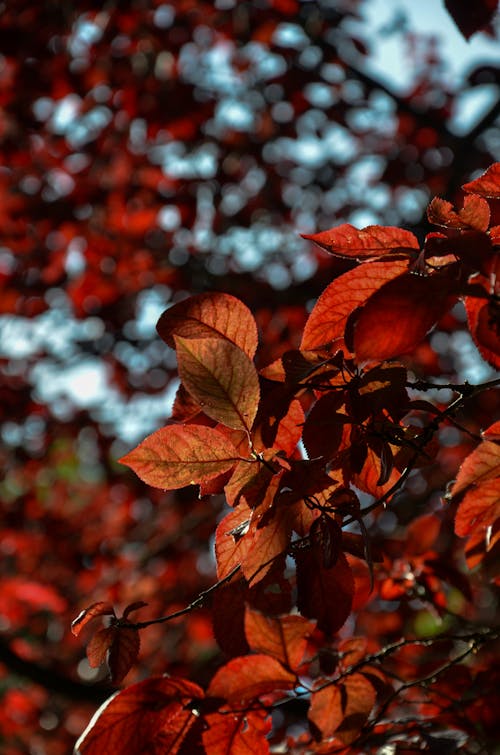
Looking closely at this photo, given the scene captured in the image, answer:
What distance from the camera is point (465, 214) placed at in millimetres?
790

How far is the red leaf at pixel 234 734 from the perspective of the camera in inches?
32.9

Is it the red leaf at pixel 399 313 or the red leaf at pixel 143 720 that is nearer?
the red leaf at pixel 399 313

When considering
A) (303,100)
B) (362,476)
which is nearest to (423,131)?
(303,100)

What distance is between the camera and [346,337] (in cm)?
78

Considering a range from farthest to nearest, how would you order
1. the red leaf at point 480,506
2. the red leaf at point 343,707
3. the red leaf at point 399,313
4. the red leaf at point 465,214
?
the red leaf at point 343,707, the red leaf at point 480,506, the red leaf at point 465,214, the red leaf at point 399,313

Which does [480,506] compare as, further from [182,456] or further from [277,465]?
[182,456]

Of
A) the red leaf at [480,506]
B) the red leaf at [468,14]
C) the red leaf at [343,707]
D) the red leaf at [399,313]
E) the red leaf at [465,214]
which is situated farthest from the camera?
the red leaf at [468,14]

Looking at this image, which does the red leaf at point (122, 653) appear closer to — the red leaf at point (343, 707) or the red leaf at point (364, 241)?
the red leaf at point (343, 707)

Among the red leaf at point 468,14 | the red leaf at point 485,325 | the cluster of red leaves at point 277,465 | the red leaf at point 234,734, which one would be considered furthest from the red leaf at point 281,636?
the red leaf at point 468,14

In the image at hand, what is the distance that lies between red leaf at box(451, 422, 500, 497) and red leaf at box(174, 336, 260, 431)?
0.26 m

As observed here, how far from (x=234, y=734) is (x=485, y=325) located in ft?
1.74

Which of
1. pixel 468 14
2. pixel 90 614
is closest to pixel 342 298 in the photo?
pixel 90 614

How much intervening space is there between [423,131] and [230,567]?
657 cm

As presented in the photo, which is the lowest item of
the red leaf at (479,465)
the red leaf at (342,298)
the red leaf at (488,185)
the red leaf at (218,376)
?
the red leaf at (479,465)
